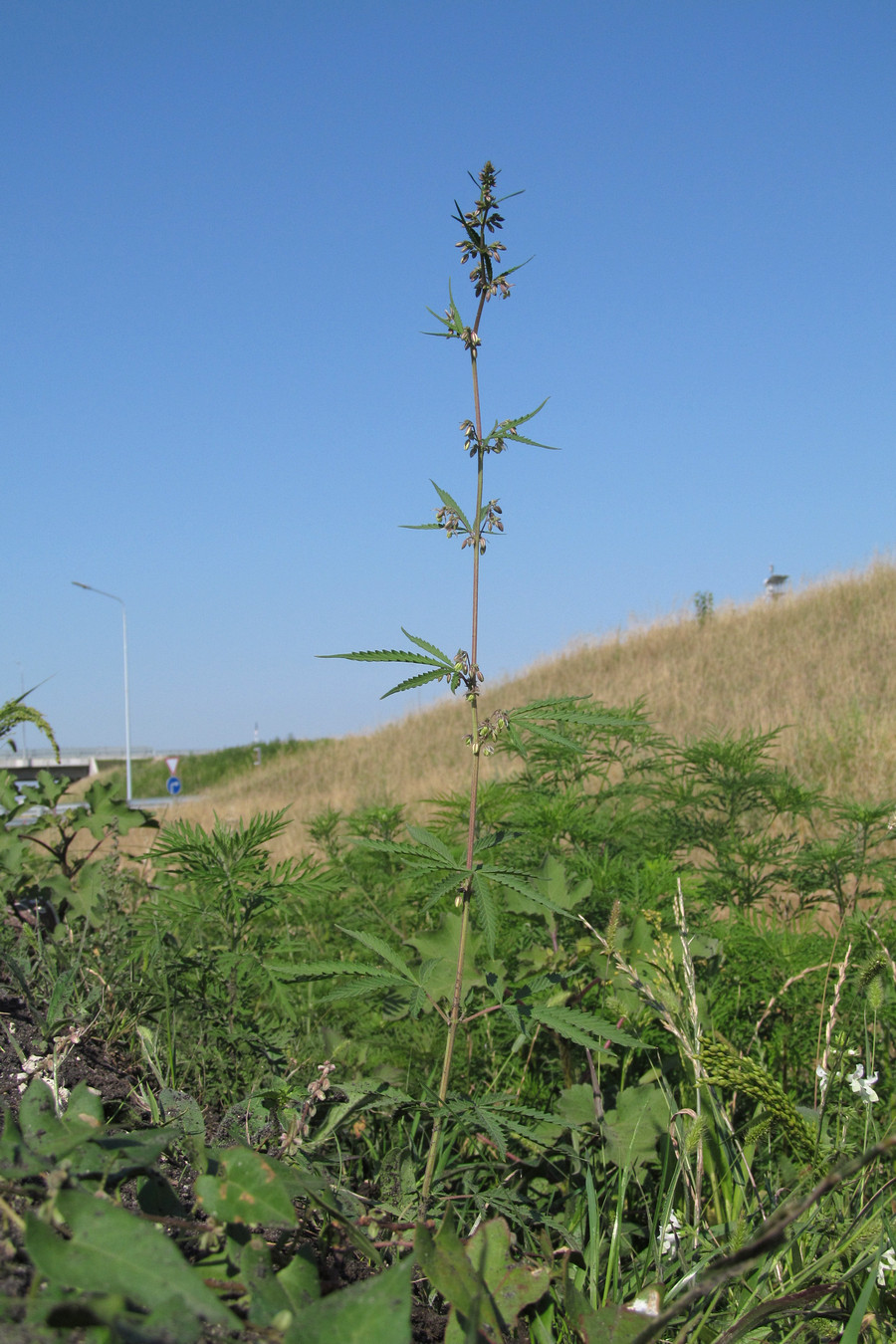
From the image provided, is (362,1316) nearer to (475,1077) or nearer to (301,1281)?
(301,1281)

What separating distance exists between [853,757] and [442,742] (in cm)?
999

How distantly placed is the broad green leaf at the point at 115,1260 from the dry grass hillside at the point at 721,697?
371 centimetres

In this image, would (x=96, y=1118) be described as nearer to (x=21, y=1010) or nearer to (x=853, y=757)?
(x=21, y=1010)

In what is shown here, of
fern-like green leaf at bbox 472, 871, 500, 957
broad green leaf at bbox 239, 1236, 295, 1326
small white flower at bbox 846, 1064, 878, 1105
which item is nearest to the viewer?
broad green leaf at bbox 239, 1236, 295, 1326

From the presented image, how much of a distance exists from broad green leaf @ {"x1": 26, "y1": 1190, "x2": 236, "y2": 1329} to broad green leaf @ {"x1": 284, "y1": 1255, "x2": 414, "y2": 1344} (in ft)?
0.23

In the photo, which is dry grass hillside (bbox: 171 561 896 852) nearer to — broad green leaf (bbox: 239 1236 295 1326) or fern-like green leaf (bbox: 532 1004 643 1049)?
fern-like green leaf (bbox: 532 1004 643 1049)

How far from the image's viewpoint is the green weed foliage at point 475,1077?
34.5 inches

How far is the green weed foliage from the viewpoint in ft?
2.87

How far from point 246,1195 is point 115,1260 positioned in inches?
6.8

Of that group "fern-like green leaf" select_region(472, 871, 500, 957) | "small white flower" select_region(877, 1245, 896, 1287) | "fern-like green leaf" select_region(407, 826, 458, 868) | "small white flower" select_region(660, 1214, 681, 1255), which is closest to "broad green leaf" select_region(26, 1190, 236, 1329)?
"fern-like green leaf" select_region(472, 871, 500, 957)

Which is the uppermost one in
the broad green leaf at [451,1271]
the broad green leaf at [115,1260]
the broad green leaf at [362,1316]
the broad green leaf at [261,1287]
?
the broad green leaf at [115,1260]

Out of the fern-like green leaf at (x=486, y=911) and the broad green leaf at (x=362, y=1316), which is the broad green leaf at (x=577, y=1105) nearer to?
the fern-like green leaf at (x=486, y=911)

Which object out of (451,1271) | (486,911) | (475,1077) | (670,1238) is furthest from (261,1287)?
(475,1077)

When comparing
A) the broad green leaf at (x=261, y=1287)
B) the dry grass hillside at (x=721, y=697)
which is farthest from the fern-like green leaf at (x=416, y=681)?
the dry grass hillside at (x=721, y=697)
